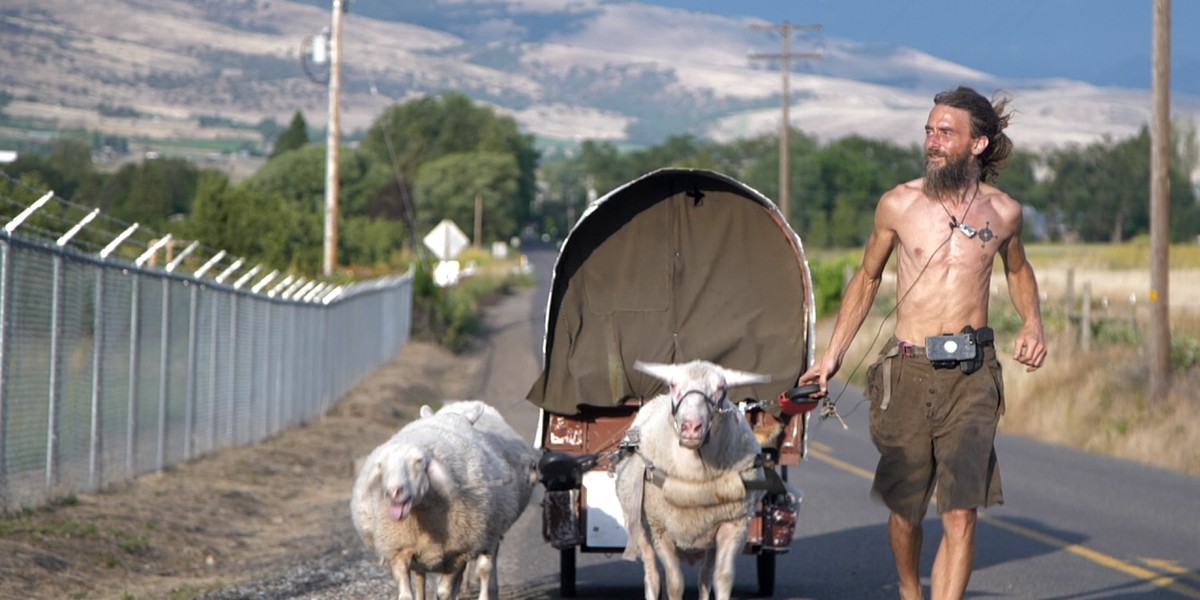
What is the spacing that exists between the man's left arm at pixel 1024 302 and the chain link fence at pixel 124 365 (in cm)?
678

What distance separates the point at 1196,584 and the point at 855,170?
115552 mm

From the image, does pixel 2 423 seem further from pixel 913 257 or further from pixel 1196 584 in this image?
pixel 1196 584

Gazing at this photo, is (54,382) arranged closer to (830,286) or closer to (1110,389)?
(1110,389)

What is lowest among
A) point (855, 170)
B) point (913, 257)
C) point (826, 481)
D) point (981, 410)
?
point (826, 481)

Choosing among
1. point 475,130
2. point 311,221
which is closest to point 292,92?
point 475,130

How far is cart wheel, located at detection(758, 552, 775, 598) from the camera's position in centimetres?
1055

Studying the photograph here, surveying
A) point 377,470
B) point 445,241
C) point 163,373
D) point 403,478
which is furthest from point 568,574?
point 445,241

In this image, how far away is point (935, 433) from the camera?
8297 mm

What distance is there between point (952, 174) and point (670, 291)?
10.5ft

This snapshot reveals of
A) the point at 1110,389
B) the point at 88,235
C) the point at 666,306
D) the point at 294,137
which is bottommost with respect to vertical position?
the point at 1110,389

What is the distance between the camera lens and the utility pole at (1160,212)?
24578 millimetres

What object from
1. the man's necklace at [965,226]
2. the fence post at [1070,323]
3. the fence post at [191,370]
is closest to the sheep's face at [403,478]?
the man's necklace at [965,226]

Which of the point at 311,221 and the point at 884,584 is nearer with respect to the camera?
the point at 884,584

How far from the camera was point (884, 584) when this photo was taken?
11117 mm
